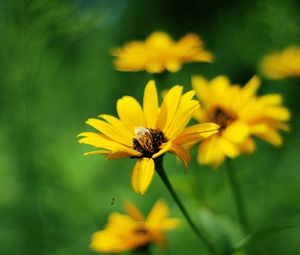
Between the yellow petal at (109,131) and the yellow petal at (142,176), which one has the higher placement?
the yellow petal at (109,131)

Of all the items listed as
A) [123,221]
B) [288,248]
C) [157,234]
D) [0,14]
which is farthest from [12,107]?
[288,248]

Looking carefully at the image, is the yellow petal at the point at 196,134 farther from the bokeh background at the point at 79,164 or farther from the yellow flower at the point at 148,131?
the bokeh background at the point at 79,164

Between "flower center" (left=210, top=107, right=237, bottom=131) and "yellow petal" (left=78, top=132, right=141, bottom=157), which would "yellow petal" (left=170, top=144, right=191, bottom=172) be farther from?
"flower center" (left=210, top=107, right=237, bottom=131)

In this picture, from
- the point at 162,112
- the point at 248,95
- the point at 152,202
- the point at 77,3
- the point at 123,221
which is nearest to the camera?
the point at 162,112

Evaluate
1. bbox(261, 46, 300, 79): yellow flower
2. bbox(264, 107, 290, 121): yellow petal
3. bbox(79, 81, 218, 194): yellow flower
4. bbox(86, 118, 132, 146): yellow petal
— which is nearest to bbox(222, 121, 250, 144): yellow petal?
bbox(264, 107, 290, 121): yellow petal

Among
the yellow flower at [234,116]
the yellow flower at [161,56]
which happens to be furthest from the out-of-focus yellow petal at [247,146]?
the yellow flower at [161,56]

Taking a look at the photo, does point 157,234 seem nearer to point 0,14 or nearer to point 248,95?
point 248,95
